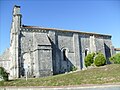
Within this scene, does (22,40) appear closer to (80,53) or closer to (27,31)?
(27,31)

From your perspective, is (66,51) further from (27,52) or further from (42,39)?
(27,52)

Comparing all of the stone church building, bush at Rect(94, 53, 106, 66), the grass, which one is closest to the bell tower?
the stone church building

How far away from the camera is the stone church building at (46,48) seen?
33375 millimetres

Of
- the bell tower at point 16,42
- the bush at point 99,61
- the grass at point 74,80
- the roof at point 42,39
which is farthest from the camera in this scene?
the roof at point 42,39

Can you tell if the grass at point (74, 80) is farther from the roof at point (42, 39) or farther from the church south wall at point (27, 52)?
the roof at point (42, 39)

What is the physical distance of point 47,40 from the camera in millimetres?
35219

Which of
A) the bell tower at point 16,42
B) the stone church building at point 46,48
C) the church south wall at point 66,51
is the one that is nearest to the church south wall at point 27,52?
the stone church building at point 46,48

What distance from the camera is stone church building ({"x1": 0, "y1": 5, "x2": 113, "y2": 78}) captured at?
33375 mm

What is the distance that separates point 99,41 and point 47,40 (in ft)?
45.6

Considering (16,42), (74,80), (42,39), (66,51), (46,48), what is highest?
(42,39)

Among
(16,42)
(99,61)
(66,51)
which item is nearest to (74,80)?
(99,61)

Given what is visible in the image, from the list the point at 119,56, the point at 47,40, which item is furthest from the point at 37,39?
the point at 119,56

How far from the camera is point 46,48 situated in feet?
112

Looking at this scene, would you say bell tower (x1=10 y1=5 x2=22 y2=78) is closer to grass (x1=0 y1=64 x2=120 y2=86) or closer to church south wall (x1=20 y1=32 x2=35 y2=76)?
church south wall (x1=20 y1=32 x2=35 y2=76)
